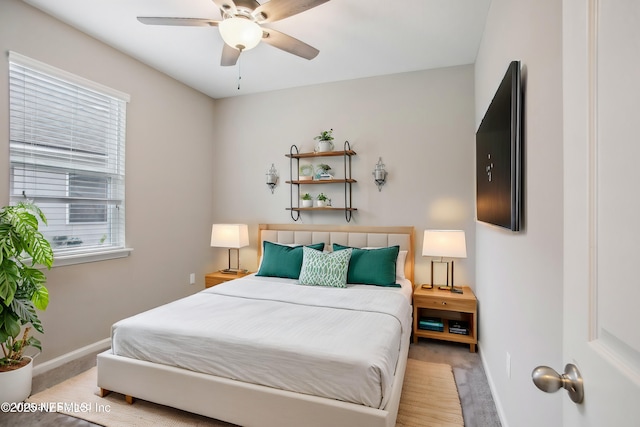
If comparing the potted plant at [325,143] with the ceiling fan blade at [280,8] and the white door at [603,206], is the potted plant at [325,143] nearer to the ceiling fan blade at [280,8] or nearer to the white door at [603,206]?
the ceiling fan blade at [280,8]

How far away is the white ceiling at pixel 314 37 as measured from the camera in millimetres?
2463

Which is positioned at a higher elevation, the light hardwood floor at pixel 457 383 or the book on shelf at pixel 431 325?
the book on shelf at pixel 431 325

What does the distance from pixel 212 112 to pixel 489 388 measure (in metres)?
4.41

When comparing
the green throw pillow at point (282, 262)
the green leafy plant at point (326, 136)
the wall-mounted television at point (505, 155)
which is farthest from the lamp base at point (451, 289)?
the green leafy plant at point (326, 136)

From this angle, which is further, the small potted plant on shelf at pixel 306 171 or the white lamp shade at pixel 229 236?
the small potted plant on shelf at pixel 306 171

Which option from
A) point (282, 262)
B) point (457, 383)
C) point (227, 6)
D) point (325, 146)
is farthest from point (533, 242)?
point (325, 146)

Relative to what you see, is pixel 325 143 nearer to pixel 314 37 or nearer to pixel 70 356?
pixel 314 37

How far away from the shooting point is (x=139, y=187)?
3.38 metres

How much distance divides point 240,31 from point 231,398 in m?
2.18

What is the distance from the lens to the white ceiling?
97.0 inches

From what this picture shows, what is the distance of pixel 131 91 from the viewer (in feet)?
10.8

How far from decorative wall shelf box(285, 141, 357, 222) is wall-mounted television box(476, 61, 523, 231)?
5.66ft

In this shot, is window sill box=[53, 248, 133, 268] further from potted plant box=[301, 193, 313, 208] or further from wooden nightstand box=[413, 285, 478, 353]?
wooden nightstand box=[413, 285, 478, 353]

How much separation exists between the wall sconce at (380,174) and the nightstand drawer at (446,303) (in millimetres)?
1310
